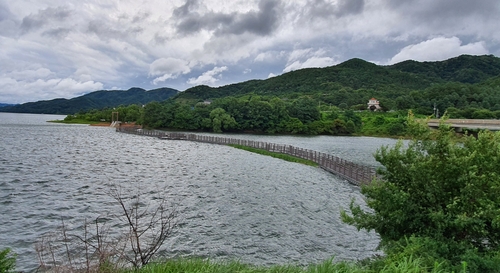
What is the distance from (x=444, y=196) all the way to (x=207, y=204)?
13943 mm

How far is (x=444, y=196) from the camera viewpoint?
837 centimetres

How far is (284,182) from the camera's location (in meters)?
27.2

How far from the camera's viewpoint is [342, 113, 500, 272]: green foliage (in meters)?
7.27

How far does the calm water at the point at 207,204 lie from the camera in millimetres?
13141

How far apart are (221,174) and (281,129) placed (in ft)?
257

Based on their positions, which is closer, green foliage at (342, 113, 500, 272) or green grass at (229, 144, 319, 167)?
green foliage at (342, 113, 500, 272)

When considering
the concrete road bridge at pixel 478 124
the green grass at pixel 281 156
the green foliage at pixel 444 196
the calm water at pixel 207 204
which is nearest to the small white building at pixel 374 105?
the concrete road bridge at pixel 478 124

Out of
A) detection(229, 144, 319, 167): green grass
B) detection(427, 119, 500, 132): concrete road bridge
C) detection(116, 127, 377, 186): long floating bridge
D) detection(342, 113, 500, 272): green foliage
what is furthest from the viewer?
detection(427, 119, 500, 132): concrete road bridge

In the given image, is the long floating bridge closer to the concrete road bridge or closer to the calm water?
the calm water

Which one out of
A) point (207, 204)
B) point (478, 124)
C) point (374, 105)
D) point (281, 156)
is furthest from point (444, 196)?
point (374, 105)

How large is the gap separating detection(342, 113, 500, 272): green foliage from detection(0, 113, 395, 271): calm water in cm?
462

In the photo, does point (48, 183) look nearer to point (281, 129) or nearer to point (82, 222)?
point (82, 222)

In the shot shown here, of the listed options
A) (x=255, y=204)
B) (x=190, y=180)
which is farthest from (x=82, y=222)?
(x=190, y=180)

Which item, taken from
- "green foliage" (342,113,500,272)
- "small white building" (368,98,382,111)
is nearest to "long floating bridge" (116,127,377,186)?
"green foliage" (342,113,500,272)
